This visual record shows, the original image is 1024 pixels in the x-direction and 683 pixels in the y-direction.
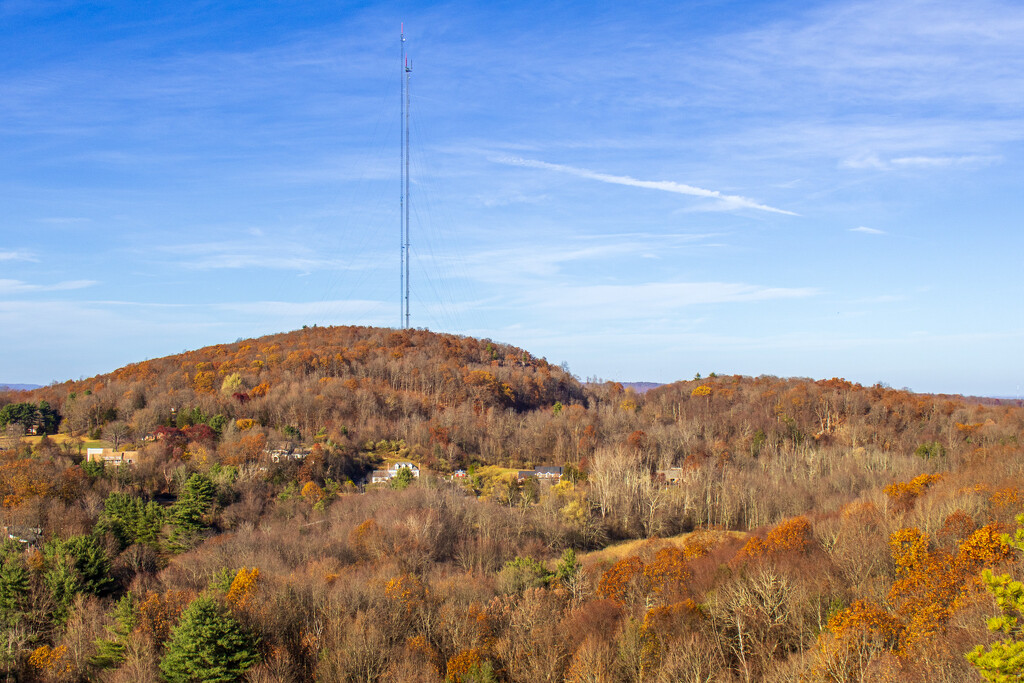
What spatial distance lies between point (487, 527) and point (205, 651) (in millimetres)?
29498

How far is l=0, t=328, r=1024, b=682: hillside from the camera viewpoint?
29703 millimetres

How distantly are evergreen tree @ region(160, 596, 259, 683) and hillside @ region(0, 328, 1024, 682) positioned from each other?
0.40 m

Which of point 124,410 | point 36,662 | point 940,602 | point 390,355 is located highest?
point 390,355

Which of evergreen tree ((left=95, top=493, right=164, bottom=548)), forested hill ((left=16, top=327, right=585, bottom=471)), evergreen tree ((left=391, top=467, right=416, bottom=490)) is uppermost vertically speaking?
forested hill ((left=16, top=327, right=585, bottom=471))

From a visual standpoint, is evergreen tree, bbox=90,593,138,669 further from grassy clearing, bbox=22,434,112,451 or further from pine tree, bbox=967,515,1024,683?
grassy clearing, bbox=22,434,112,451

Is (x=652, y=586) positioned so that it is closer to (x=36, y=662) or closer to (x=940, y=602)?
(x=940, y=602)

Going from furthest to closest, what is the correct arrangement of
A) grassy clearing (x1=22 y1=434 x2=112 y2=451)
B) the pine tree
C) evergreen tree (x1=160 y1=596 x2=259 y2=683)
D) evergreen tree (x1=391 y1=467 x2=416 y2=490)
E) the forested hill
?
the forested hill, grassy clearing (x1=22 y1=434 x2=112 y2=451), evergreen tree (x1=391 y1=467 x2=416 y2=490), evergreen tree (x1=160 y1=596 x2=259 y2=683), the pine tree

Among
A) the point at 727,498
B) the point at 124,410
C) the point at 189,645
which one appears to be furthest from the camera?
the point at 124,410

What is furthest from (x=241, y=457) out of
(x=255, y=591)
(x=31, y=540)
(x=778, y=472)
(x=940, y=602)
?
(x=940, y=602)

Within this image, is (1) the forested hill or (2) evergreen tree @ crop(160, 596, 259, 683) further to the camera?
(1) the forested hill

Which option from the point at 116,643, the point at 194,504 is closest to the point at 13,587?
the point at 116,643

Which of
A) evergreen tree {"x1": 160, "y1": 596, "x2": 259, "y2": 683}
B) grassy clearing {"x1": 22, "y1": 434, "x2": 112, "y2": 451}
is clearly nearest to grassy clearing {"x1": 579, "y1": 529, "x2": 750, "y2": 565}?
evergreen tree {"x1": 160, "y1": 596, "x2": 259, "y2": 683}

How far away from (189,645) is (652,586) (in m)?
22.6

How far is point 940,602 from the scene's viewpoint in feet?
98.1
